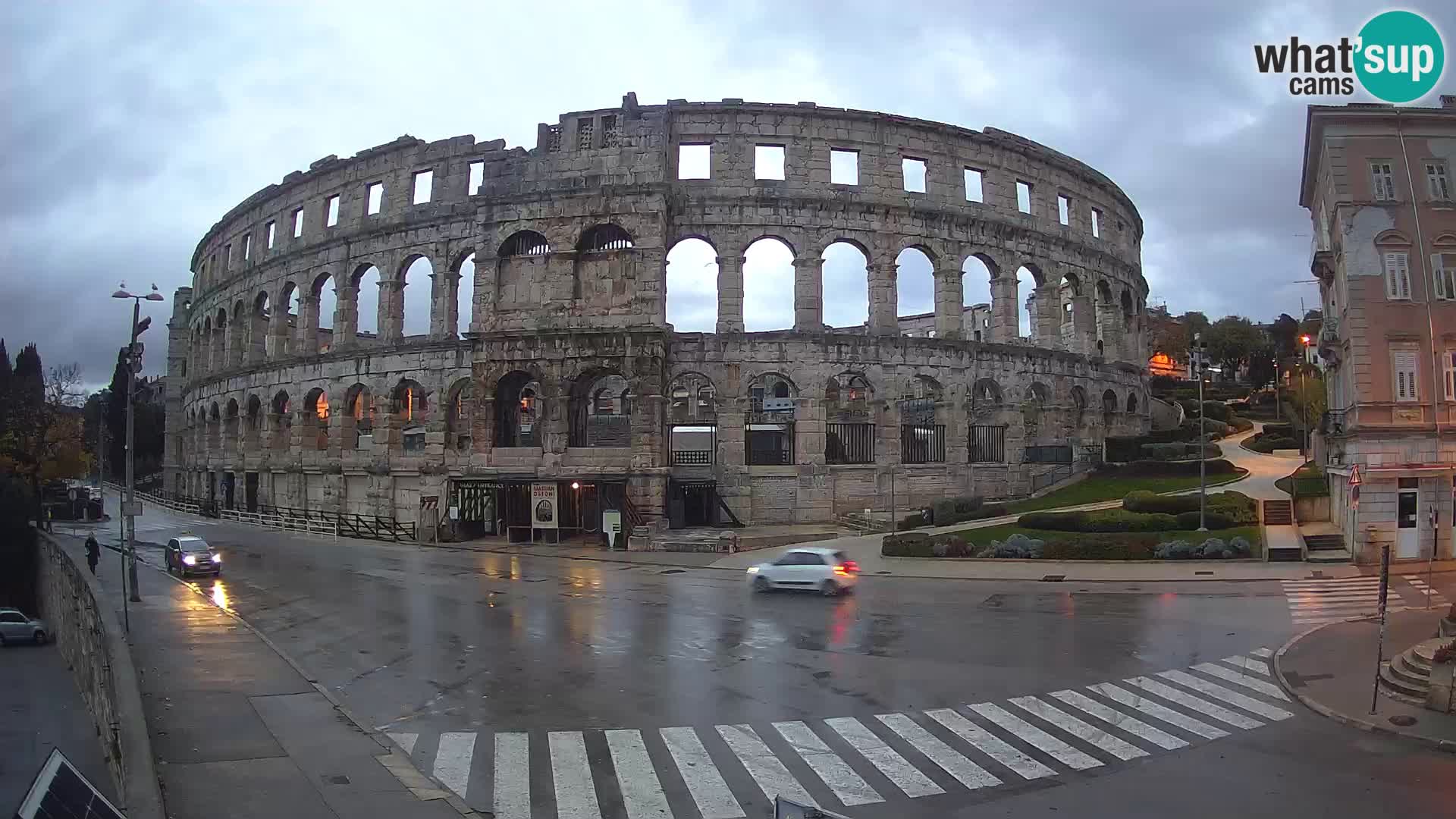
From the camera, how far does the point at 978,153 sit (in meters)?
45.7

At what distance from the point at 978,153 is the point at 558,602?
34382 millimetres

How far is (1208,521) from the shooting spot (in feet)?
104

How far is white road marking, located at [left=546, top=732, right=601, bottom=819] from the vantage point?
947cm

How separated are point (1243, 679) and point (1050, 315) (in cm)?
3529

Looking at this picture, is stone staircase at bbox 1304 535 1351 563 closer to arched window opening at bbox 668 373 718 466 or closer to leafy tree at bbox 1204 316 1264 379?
arched window opening at bbox 668 373 718 466

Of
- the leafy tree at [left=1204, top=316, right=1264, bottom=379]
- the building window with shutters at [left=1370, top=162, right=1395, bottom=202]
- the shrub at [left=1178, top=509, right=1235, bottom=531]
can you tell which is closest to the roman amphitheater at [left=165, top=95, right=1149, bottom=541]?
the shrub at [left=1178, top=509, right=1235, bottom=531]

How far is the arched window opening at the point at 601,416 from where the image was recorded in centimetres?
4244

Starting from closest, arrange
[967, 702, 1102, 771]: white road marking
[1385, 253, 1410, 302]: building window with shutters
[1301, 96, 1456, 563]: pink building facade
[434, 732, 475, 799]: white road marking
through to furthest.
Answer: [434, 732, 475, 799]: white road marking, [967, 702, 1102, 771]: white road marking, [1301, 96, 1456, 563]: pink building facade, [1385, 253, 1410, 302]: building window with shutters

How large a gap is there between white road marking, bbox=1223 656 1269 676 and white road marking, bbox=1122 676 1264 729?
2.26 m

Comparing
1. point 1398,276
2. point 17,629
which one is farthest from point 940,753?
point 17,629

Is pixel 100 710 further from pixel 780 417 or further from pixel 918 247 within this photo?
pixel 780 417

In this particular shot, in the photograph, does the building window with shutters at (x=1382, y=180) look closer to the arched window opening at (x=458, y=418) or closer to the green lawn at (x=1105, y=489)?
the green lawn at (x=1105, y=489)

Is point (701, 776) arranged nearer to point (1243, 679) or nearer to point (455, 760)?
point (455, 760)

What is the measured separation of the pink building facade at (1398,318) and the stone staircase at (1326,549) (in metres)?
0.36
